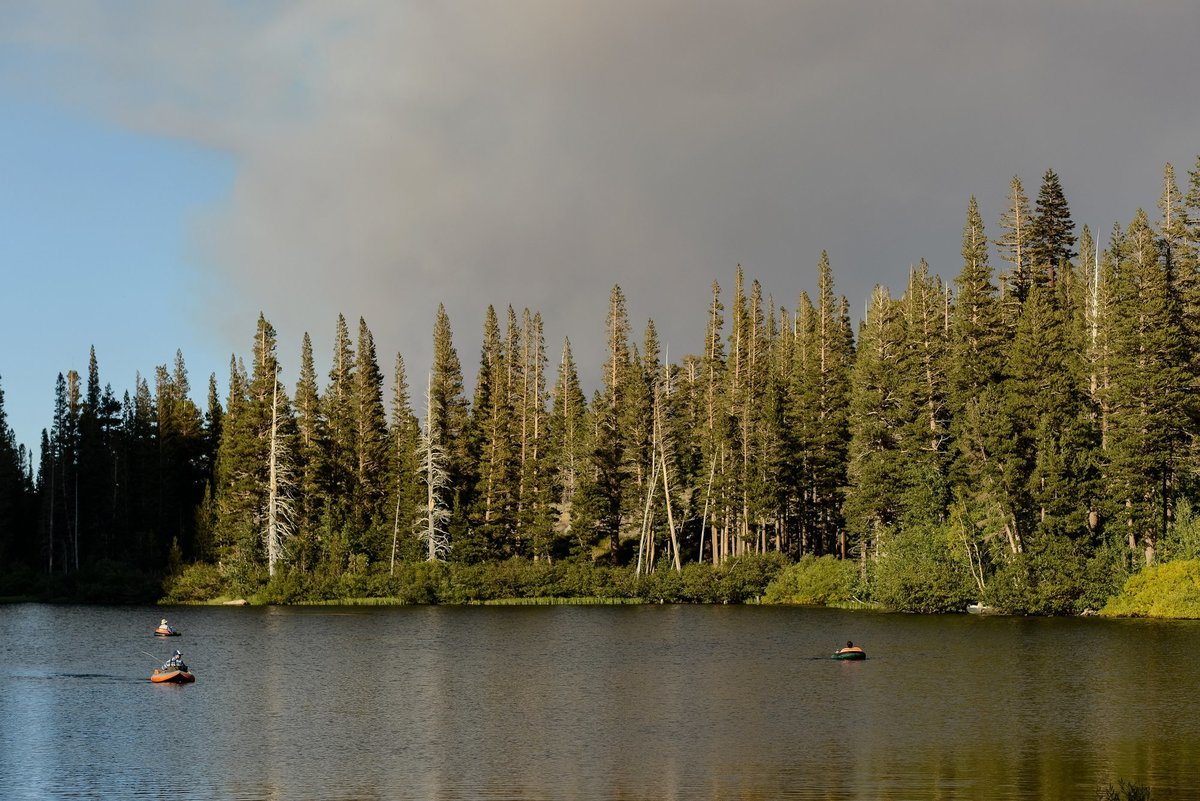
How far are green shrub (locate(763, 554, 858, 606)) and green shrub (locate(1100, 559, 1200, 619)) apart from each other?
2282cm

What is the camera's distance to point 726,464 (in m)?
120

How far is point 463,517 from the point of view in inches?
4941

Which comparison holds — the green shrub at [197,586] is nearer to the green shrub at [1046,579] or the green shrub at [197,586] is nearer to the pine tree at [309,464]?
the pine tree at [309,464]

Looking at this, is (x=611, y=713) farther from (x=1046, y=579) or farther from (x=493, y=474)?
(x=493, y=474)

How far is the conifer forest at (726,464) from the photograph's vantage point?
88938 mm

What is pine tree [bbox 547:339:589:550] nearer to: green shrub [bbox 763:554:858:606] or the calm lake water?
green shrub [bbox 763:554:858:606]

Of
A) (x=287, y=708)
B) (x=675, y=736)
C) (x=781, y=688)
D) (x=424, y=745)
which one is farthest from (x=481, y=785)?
(x=781, y=688)

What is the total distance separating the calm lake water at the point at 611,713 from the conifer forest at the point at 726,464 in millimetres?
13091

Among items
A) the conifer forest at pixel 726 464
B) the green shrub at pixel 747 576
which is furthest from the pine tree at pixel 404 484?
the green shrub at pixel 747 576

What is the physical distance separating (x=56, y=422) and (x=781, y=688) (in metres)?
125

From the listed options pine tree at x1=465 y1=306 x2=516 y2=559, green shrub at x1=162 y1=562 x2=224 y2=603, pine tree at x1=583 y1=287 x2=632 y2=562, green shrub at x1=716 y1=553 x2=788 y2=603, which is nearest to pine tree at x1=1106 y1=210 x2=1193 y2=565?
green shrub at x1=716 y1=553 x2=788 y2=603

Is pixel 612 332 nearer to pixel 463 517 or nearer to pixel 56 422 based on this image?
pixel 463 517

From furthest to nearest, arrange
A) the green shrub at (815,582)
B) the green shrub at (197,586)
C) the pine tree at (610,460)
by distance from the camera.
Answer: the pine tree at (610,460) < the green shrub at (197,586) < the green shrub at (815,582)

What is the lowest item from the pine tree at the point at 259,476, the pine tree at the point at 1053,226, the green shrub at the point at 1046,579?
the green shrub at the point at 1046,579
